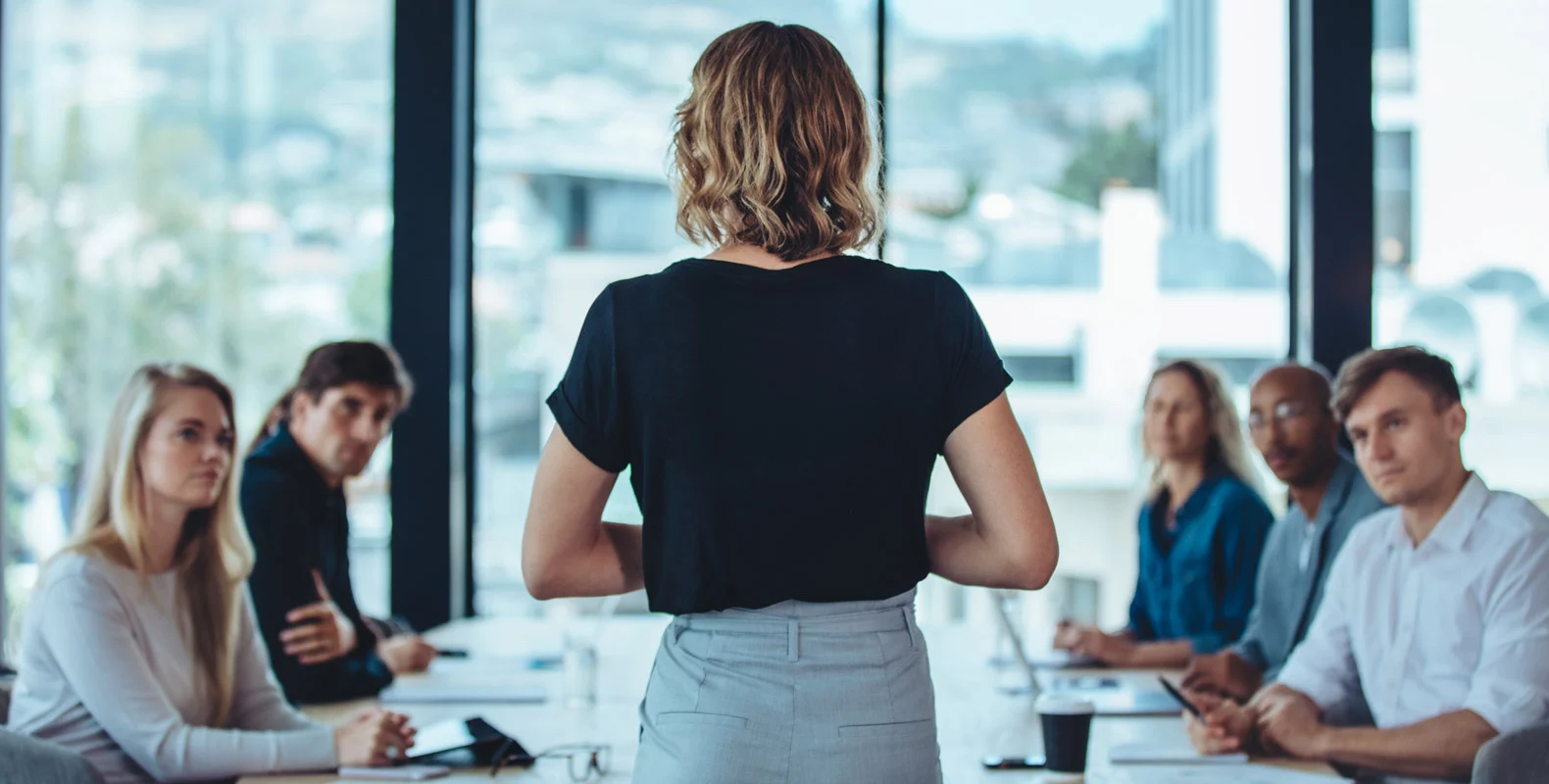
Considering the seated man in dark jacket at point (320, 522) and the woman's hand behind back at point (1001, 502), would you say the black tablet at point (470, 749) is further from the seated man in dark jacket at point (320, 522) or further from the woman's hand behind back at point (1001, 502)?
the woman's hand behind back at point (1001, 502)

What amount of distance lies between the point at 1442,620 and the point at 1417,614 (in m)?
0.05

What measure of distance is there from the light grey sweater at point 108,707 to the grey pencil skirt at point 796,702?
0.97 meters

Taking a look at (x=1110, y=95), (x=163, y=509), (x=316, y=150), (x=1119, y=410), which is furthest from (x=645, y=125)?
(x=163, y=509)

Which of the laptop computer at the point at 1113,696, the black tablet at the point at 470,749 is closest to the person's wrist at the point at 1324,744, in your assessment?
the laptop computer at the point at 1113,696

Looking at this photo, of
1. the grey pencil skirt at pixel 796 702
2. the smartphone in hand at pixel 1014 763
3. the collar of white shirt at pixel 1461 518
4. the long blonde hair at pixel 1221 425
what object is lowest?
the smartphone in hand at pixel 1014 763

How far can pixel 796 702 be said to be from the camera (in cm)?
134

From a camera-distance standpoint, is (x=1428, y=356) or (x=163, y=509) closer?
(x=163, y=509)

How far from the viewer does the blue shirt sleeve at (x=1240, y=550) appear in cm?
342

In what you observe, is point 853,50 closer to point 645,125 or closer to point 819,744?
point 645,125

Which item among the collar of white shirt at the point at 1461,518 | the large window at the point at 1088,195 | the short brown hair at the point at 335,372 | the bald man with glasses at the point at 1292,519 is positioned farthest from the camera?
the large window at the point at 1088,195

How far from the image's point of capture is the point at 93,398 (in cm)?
465

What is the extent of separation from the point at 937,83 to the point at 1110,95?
1.76 ft

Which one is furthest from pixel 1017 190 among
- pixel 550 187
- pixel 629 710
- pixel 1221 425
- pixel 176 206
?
pixel 176 206

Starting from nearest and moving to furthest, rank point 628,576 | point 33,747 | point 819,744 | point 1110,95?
point 819,744
point 628,576
point 33,747
point 1110,95
